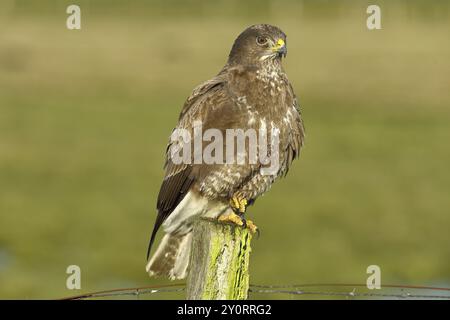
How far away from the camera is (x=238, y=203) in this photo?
8.87 metres

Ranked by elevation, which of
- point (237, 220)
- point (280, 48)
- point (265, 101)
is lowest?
point (237, 220)

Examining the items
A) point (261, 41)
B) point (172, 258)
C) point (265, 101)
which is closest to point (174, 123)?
point (261, 41)

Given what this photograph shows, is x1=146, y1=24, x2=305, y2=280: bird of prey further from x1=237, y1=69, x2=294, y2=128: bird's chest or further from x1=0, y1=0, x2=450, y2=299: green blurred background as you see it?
x1=0, y1=0, x2=450, y2=299: green blurred background

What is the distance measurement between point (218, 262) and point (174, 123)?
86.3 ft

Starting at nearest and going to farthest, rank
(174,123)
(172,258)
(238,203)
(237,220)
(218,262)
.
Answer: (218,262) → (237,220) → (172,258) → (238,203) → (174,123)

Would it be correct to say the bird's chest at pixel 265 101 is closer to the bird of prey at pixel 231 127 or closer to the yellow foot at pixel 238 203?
the bird of prey at pixel 231 127

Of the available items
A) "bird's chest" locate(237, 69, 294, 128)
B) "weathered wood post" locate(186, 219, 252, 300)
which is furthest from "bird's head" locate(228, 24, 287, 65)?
"weathered wood post" locate(186, 219, 252, 300)

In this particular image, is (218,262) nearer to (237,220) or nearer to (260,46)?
(237,220)

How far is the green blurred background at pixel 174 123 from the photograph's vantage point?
18344mm

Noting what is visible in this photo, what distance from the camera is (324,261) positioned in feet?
60.0

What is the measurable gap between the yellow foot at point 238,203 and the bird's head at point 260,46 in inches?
47.9

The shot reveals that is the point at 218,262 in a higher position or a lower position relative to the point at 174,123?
lower

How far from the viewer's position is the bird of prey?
851cm

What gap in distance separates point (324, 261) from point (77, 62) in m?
33.8
